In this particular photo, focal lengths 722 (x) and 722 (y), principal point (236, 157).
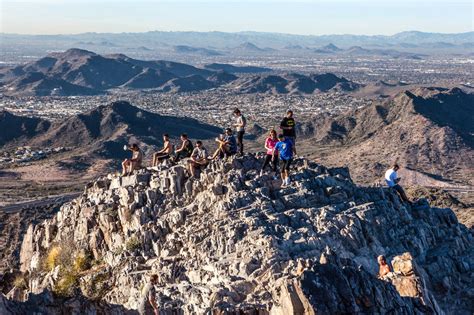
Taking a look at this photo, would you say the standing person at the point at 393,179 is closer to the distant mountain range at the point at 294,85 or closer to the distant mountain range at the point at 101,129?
the distant mountain range at the point at 101,129

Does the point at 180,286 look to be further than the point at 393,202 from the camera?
No

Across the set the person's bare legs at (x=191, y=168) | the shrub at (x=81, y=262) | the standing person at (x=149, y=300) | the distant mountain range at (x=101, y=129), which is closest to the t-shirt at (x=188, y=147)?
the person's bare legs at (x=191, y=168)

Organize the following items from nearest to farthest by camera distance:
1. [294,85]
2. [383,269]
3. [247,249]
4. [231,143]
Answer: [383,269]
[247,249]
[231,143]
[294,85]

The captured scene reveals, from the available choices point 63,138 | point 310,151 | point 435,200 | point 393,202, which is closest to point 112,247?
point 393,202

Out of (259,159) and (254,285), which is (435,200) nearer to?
(259,159)

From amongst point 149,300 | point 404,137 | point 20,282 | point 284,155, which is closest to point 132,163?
point 20,282

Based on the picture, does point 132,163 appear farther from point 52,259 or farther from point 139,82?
point 139,82
